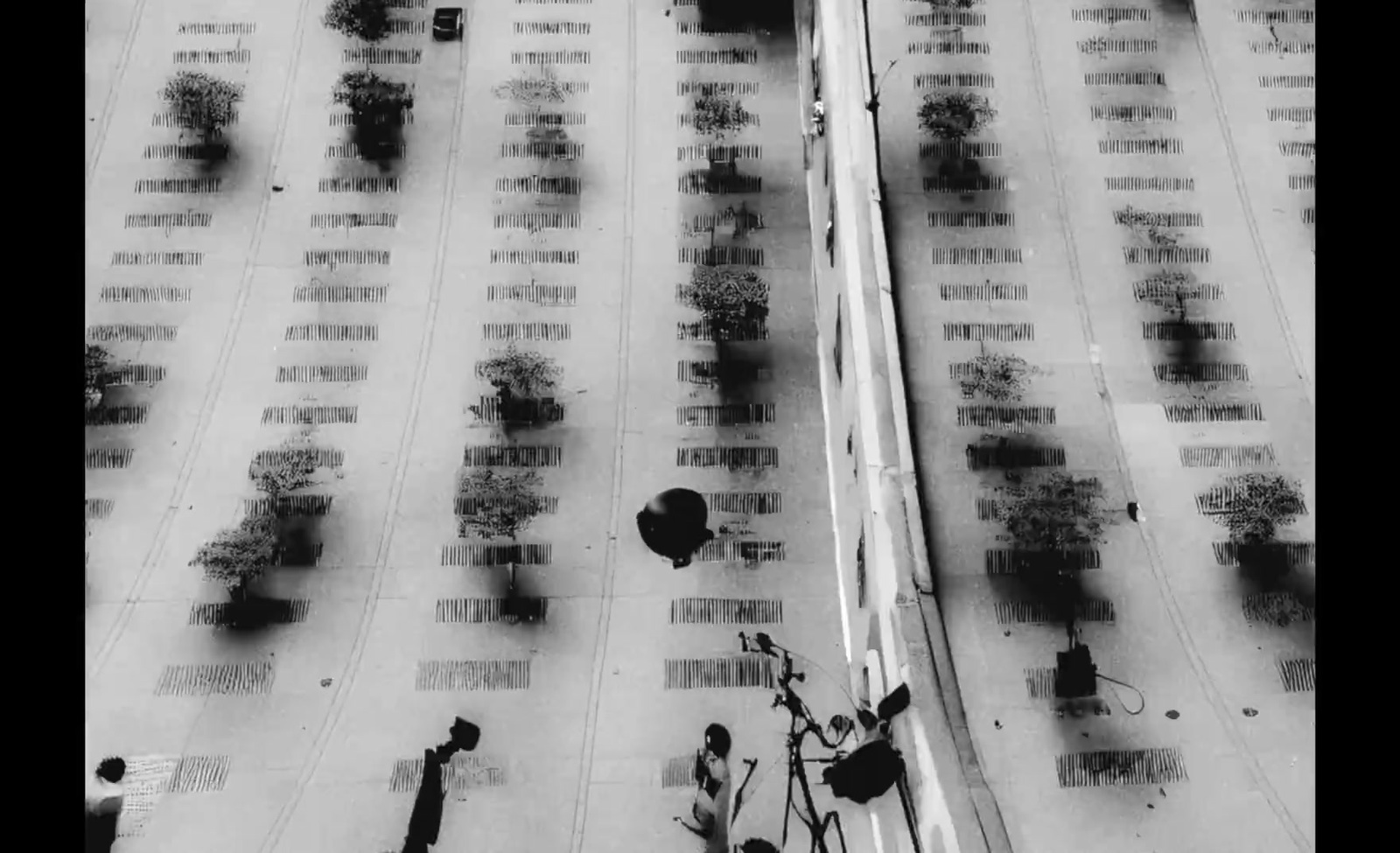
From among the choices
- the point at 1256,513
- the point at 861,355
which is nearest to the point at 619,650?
the point at 861,355

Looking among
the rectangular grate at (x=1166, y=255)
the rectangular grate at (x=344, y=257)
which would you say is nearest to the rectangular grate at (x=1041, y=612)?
the rectangular grate at (x=1166, y=255)

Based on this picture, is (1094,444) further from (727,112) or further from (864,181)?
(727,112)

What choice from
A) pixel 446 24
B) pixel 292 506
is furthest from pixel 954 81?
pixel 292 506

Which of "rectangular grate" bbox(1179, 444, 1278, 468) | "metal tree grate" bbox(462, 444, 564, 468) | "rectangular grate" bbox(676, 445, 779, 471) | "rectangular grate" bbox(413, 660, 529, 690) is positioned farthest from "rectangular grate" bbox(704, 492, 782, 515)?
"rectangular grate" bbox(1179, 444, 1278, 468)

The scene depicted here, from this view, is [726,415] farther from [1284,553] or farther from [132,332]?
[132,332]

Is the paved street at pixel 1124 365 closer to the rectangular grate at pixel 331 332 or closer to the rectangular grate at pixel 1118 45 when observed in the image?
the rectangular grate at pixel 1118 45
